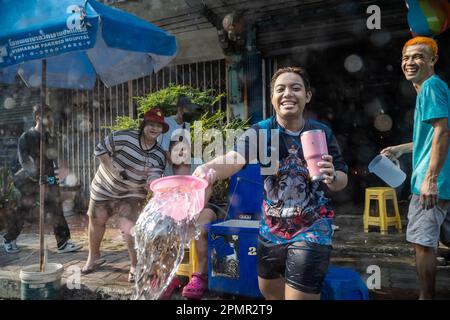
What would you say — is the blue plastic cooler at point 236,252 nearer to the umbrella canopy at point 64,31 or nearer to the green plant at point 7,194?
the umbrella canopy at point 64,31

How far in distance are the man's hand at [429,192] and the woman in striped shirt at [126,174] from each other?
272cm

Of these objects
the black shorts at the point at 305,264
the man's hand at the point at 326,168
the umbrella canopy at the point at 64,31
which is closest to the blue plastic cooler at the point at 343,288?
the black shorts at the point at 305,264

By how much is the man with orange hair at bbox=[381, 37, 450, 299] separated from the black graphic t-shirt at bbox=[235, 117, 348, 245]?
1019 millimetres

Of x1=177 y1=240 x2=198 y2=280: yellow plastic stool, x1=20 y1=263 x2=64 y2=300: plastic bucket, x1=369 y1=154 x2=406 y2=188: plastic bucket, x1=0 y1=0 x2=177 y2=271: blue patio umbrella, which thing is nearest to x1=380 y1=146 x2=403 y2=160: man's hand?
x1=369 y1=154 x2=406 y2=188: plastic bucket

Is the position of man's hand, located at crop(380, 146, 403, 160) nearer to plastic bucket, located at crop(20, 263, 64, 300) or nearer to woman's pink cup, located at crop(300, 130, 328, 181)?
woman's pink cup, located at crop(300, 130, 328, 181)

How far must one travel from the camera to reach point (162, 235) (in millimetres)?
2809

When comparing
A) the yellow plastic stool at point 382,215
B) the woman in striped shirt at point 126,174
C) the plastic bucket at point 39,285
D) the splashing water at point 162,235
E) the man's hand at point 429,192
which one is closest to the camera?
the splashing water at point 162,235

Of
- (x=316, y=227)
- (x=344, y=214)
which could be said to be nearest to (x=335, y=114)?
(x=344, y=214)

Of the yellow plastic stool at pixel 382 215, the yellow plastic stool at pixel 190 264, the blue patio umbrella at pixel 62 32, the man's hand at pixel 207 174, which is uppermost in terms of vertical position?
the blue patio umbrella at pixel 62 32

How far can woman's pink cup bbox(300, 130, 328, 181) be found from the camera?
85.2 inches

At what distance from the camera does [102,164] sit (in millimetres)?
4340

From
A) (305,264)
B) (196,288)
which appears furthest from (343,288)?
(196,288)

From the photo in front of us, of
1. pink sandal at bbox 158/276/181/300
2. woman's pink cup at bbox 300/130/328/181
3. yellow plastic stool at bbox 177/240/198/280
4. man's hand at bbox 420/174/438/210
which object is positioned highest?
woman's pink cup at bbox 300/130/328/181

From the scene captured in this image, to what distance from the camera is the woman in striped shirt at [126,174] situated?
423cm
